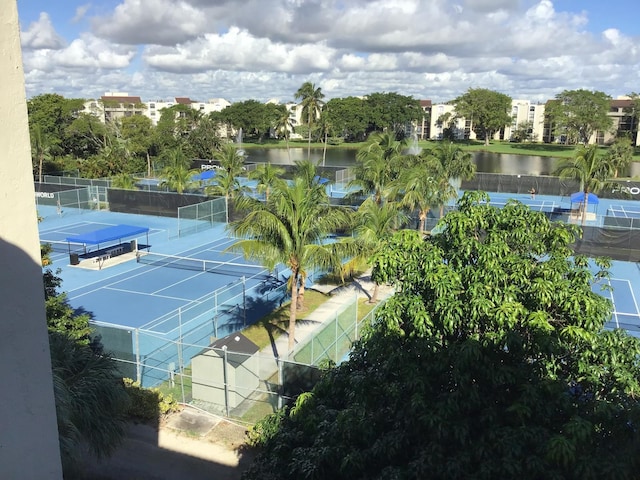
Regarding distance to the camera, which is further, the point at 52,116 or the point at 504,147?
the point at 504,147

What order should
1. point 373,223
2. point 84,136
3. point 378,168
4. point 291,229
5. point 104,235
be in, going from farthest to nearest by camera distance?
1. point 84,136
2. point 378,168
3. point 104,235
4. point 373,223
5. point 291,229

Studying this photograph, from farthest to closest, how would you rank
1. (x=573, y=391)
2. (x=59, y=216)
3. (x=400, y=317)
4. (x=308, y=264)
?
(x=59, y=216) → (x=308, y=264) → (x=400, y=317) → (x=573, y=391)

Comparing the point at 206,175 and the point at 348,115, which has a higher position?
the point at 348,115

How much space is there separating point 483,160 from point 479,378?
96.8 meters

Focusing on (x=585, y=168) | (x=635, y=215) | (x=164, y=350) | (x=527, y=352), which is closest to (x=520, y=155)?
(x=635, y=215)

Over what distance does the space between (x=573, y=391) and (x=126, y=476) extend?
9.26m

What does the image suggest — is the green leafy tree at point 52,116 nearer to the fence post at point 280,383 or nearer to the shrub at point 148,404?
the shrub at point 148,404

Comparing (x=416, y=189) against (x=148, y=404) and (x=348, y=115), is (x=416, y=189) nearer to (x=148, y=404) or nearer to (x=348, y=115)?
(x=148, y=404)

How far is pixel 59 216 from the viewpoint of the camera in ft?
142

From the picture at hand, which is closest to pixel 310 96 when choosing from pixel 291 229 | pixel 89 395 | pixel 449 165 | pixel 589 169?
pixel 449 165

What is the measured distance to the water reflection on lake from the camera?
281 ft

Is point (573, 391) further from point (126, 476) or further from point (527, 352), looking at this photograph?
point (126, 476)

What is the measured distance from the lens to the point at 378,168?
32969 mm

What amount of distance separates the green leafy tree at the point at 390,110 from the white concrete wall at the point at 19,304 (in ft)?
403
